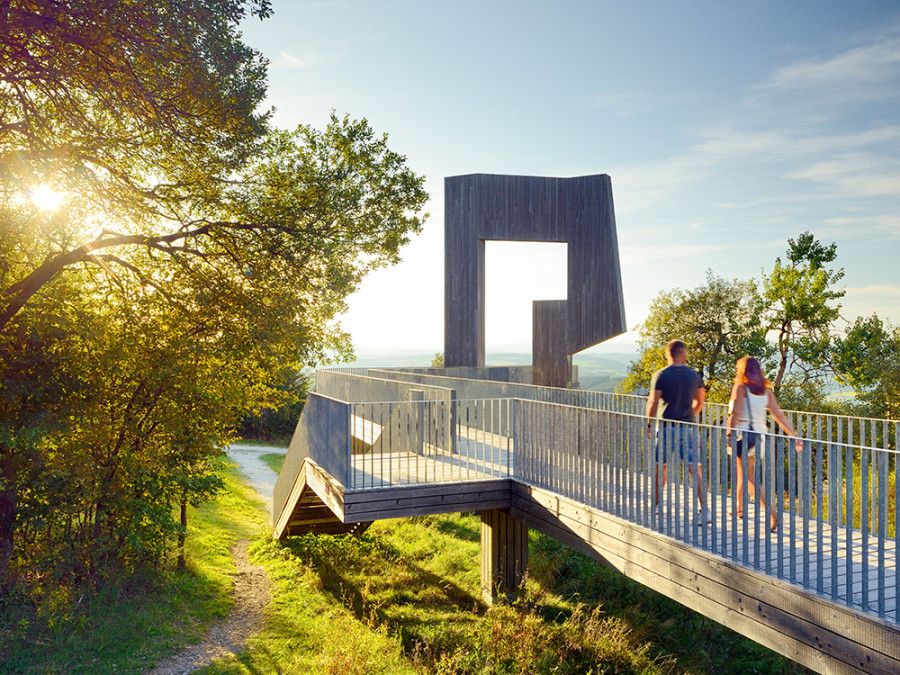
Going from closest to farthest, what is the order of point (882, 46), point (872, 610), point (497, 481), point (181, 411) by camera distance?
point (872, 610) < point (497, 481) < point (181, 411) < point (882, 46)

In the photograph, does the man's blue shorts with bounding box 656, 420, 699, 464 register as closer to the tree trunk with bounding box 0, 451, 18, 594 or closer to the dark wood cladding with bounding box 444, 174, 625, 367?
the tree trunk with bounding box 0, 451, 18, 594

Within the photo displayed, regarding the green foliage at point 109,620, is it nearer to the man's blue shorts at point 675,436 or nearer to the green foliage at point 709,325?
the man's blue shorts at point 675,436

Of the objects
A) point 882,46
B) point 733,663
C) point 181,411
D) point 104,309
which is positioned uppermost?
point 882,46

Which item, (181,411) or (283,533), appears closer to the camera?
(181,411)

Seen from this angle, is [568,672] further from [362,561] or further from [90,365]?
[90,365]

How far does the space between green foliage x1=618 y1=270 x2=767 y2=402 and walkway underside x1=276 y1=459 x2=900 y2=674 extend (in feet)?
68.5

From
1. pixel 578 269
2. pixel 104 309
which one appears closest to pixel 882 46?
pixel 578 269

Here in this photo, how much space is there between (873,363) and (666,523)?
20.2m

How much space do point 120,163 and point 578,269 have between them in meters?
14.6

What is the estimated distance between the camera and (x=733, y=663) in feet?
32.2

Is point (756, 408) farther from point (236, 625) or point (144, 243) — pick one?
point (144, 243)

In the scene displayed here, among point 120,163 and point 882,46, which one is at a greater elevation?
point 882,46

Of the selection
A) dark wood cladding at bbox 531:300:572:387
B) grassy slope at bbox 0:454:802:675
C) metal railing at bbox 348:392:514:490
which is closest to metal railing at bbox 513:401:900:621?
metal railing at bbox 348:392:514:490

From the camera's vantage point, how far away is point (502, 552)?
1018cm
